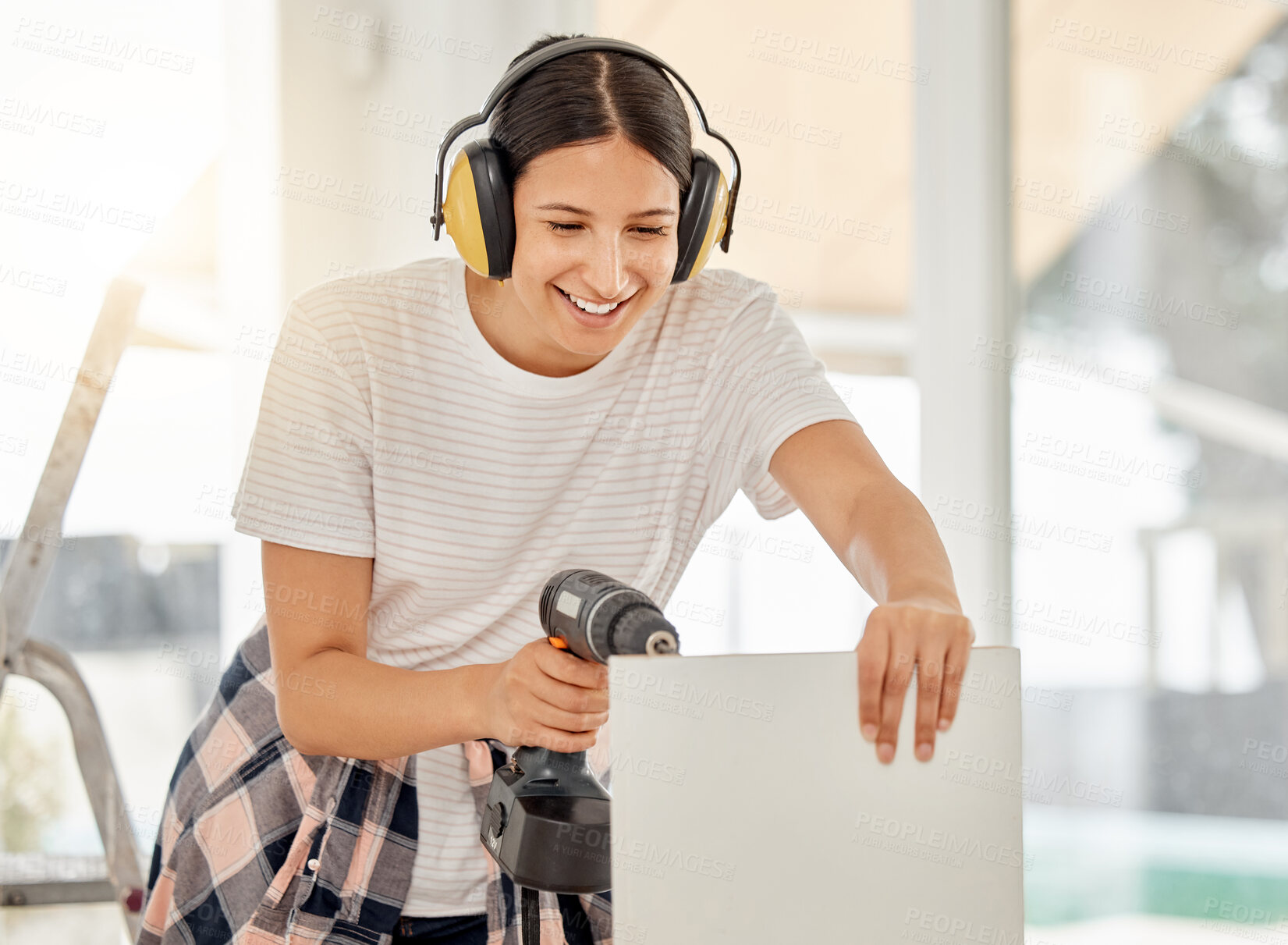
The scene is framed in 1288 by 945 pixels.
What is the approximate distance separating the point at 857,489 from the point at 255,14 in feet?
5.70

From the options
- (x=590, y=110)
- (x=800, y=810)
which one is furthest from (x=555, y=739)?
(x=590, y=110)

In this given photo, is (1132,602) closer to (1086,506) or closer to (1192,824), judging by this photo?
(1086,506)

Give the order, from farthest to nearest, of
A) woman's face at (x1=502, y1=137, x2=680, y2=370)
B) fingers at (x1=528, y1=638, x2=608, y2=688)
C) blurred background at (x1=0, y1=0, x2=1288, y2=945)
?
blurred background at (x1=0, y1=0, x2=1288, y2=945)
woman's face at (x1=502, y1=137, x2=680, y2=370)
fingers at (x1=528, y1=638, x2=608, y2=688)

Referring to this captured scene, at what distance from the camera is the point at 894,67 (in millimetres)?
2492

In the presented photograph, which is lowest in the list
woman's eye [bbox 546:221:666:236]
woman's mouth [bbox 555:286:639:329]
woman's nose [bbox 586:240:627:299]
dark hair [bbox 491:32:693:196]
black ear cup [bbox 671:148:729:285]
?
woman's mouth [bbox 555:286:639:329]

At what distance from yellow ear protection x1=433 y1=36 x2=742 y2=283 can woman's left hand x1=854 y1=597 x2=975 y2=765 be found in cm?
46

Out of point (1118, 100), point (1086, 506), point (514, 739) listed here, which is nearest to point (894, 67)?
point (1118, 100)

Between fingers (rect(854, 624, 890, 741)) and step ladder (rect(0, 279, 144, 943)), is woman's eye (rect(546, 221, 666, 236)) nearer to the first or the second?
fingers (rect(854, 624, 890, 741))

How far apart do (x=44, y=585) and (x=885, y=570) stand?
43.5 inches

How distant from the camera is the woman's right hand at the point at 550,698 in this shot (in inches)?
31.8

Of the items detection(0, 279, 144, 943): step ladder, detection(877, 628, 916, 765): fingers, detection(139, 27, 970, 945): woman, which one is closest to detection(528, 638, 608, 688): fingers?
detection(139, 27, 970, 945): woman

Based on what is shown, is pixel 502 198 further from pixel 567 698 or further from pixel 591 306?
pixel 567 698

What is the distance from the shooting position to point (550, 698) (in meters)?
0.81

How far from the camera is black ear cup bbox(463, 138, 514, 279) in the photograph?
98 cm
